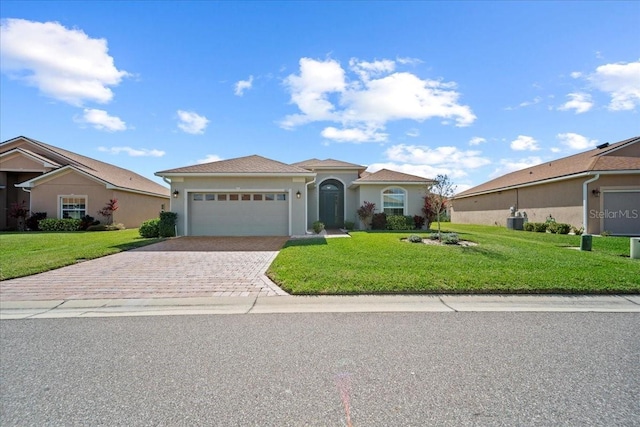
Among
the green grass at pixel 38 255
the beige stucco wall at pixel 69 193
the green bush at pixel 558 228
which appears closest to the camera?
the green grass at pixel 38 255

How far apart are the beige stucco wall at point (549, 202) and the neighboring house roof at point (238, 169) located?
1362 cm

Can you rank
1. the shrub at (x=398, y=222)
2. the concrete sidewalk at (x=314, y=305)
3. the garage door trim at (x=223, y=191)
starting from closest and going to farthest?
the concrete sidewalk at (x=314, y=305) < the garage door trim at (x=223, y=191) < the shrub at (x=398, y=222)

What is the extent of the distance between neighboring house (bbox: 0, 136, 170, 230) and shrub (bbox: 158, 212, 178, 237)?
709cm

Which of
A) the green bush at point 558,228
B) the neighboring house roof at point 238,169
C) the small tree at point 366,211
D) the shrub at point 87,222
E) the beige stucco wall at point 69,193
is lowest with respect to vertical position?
the green bush at point 558,228

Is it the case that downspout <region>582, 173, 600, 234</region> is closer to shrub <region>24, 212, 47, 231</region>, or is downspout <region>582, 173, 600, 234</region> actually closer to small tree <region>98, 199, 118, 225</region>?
small tree <region>98, 199, 118, 225</region>

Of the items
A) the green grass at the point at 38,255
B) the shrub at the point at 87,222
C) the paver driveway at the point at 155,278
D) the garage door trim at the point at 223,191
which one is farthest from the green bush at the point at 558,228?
the shrub at the point at 87,222

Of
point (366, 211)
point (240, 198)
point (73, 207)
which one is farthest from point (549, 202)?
point (73, 207)

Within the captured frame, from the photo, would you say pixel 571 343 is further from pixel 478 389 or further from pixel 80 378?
pixel 80 378

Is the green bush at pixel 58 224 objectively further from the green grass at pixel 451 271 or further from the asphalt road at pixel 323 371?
the asphalt road at pixel 323 371

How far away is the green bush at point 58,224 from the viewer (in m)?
18.5

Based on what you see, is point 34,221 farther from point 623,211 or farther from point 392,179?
point 623,211

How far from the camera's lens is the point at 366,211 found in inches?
693

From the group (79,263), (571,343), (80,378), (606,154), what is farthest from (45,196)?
(606,154)

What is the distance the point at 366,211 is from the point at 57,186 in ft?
63.9
